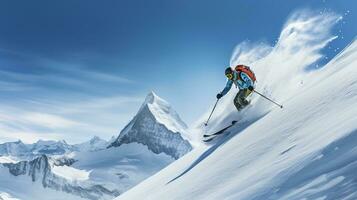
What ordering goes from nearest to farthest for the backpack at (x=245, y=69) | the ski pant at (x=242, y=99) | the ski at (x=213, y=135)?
1. the backpack at (x=245, y=69)
2. the ski pant at (x=242, y=99)
3. the ski at (x=213, y=135)

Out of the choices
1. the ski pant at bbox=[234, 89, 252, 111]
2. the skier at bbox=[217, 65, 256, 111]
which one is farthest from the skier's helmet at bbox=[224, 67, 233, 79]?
the ski pant at bbox=[234, 89, 252, 111]

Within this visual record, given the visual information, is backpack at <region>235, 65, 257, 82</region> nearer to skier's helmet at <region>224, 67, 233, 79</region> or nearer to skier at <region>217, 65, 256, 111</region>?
skier at <region>217, 65, 256, 111</region>

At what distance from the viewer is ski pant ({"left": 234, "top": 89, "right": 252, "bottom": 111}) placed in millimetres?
19556

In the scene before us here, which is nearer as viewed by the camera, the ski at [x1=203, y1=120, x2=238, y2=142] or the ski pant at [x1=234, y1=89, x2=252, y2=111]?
the ski pant at [x1=234, y1=89, x2=252, y2=111]

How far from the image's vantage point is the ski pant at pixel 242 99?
19556 millimetres

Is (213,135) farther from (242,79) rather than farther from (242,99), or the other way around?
(242,79)

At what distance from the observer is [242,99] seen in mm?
19766

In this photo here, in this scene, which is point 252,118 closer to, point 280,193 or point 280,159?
point 280,159

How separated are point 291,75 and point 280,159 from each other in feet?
58.1

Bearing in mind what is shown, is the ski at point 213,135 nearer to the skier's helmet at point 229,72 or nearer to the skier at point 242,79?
the skier at point 242,79

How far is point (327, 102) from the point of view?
34.4ft

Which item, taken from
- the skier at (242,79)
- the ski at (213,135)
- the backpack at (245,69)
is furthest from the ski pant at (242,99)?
the ski at (213,135)

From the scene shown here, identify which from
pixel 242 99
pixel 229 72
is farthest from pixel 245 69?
pixel 242 99

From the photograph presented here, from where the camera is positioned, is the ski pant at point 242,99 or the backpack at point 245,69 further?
the ski pant at point 242,99
